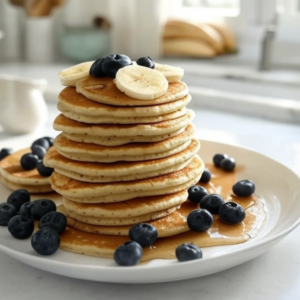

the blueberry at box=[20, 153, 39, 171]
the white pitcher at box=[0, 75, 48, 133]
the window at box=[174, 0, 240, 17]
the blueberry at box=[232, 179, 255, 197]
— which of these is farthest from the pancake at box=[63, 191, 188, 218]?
the window at box=[174, 0, 240, 17]

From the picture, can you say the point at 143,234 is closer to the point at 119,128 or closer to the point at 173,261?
the point at 173,261

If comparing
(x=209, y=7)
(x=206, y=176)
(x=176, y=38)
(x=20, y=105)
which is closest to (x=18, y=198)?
(x=206, y=176)

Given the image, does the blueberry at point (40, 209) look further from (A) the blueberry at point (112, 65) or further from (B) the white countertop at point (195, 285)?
(A) the blueberry at point (112, 65)

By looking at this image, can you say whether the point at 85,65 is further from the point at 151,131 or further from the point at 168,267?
the point at 168,267

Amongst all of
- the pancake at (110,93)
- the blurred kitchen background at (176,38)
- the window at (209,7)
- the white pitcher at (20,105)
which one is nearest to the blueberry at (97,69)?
the pancake at (110,93)

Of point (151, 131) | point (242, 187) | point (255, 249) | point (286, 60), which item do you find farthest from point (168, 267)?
point (286, 60)

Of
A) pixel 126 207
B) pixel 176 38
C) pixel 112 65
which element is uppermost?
pixel 112 65

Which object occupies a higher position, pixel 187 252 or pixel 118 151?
pixel 118 151
